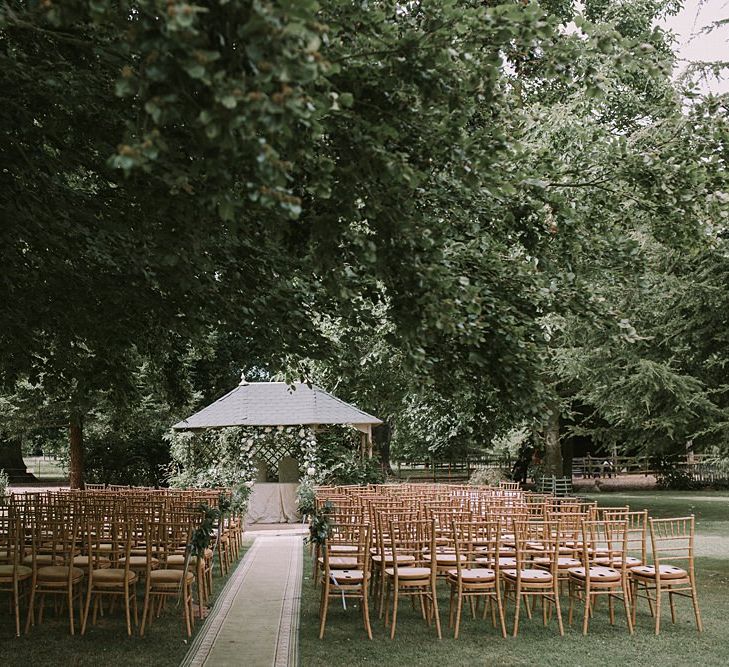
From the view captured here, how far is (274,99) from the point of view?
9.69 ft

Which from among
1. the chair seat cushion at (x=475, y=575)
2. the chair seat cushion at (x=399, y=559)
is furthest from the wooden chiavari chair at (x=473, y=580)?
the chair seat cushion at (x=399, y=559)

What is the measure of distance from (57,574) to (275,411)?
13.3 metres

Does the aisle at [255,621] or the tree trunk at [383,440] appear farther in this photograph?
the tree trunk at [383,440]

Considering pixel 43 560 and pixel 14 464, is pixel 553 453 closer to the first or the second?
pixel 43 560

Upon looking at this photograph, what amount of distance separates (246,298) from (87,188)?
2389 millimetres

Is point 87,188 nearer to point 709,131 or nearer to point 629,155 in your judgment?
point 629,155

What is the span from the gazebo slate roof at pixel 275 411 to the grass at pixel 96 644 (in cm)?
1163

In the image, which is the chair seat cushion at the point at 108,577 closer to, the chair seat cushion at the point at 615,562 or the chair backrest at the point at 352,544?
the chair backrest at the point at 352,544

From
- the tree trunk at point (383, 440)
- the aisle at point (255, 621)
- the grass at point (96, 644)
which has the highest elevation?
the tree trunk at point (383, 440)

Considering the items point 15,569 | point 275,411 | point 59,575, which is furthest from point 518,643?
point 275,411

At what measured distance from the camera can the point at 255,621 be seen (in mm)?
8789

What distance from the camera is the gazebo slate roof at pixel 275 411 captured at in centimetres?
2058

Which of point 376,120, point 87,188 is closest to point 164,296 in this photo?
point 87,188

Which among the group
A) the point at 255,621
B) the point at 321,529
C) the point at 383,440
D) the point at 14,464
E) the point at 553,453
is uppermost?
the point at 383,440
